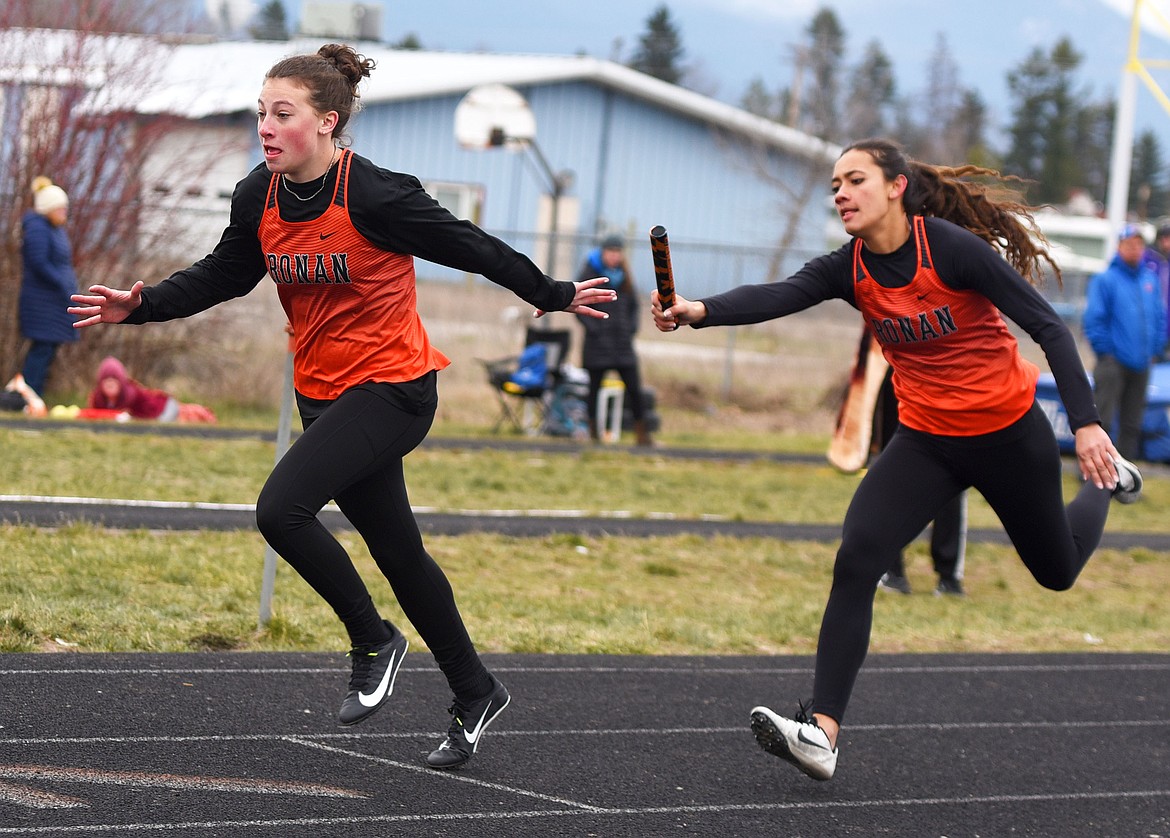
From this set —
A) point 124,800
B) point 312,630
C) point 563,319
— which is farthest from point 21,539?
point 563,319

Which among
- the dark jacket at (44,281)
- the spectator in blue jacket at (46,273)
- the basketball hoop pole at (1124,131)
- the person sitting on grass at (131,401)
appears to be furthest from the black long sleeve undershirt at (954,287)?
the basketball hoop pole at (1124,131)

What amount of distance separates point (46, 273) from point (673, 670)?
843cm

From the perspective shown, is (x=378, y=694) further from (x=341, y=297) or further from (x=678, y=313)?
(x=678, y=313)

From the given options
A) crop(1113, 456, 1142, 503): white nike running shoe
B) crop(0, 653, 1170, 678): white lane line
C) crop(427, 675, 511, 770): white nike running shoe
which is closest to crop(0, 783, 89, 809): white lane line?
crop(427, 675, 511, 770): white nike running shoe

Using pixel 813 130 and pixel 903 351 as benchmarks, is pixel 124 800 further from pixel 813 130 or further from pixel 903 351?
pixel 813 130

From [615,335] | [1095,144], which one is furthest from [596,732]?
[1095,144]

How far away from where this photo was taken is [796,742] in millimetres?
4695

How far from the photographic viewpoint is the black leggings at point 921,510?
4.90m

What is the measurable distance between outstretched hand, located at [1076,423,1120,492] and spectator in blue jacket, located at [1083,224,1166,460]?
8325 mm

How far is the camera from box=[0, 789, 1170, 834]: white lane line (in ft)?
13.1

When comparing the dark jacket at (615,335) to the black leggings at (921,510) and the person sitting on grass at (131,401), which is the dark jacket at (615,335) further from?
the black leggings at (921,510)

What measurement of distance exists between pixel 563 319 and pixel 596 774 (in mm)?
14603

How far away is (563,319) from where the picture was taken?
1930 cm

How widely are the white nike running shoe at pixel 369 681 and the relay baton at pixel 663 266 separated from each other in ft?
4.66
